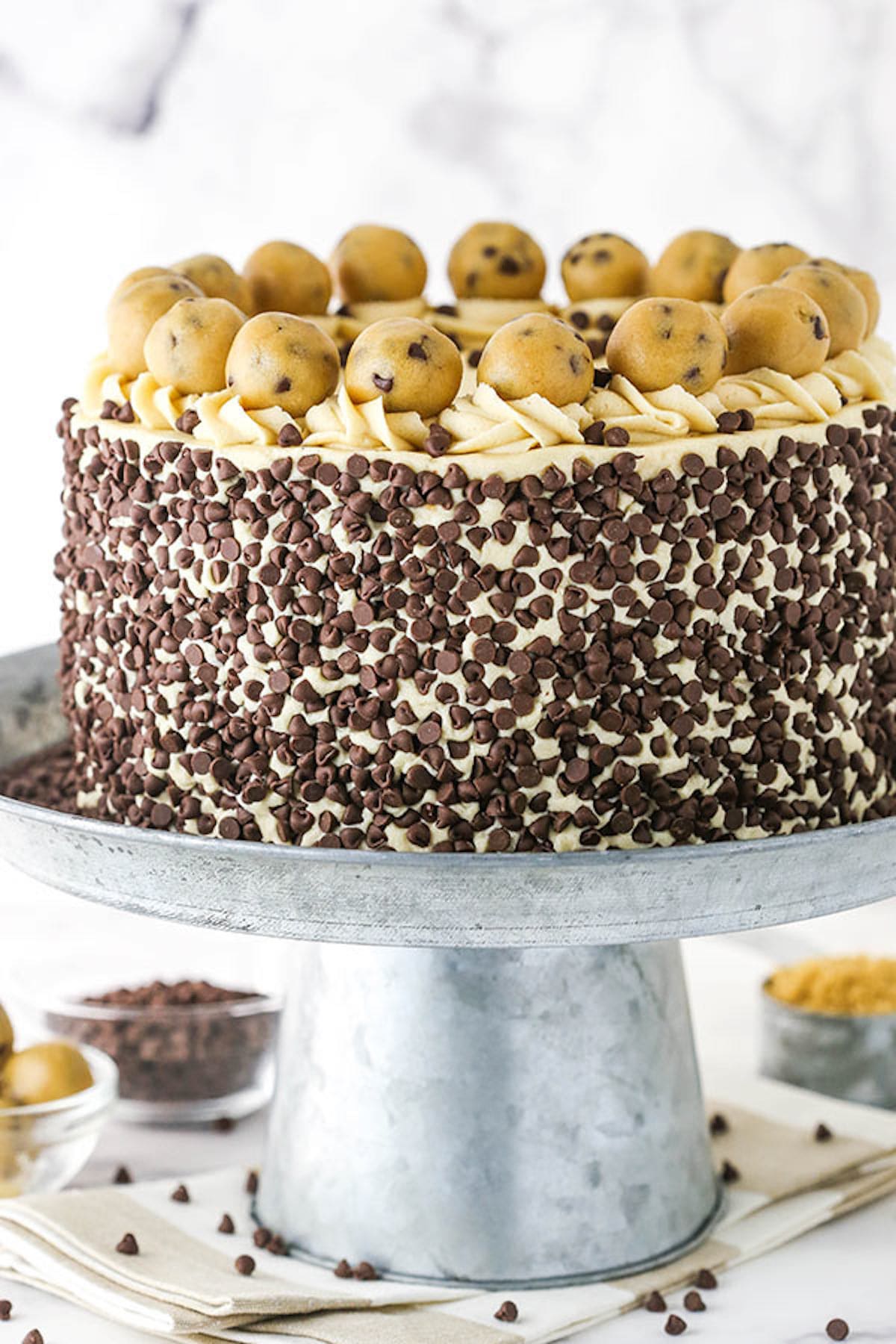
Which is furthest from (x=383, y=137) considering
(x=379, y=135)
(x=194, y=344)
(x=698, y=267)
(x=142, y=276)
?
(x=194, y=344)

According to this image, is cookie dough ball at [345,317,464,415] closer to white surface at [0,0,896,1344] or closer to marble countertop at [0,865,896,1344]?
marble countertop at [0,865,896,1344]

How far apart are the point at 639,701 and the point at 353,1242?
2.21ft

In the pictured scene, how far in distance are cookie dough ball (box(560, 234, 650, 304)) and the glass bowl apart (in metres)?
1.07

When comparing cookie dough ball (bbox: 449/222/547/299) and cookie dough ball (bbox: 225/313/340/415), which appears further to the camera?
cookie dough ball (bbox: 449/222/547/299)

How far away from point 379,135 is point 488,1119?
2.35m

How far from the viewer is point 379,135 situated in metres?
3.85

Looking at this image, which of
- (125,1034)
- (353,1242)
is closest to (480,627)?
(353,1242)

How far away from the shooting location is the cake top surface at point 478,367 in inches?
70.9

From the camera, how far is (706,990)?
2.89 metres

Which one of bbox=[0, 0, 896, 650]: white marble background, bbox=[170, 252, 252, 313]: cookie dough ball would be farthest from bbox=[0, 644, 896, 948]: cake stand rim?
bbox=[0, 0, 896, 650]: white marble background

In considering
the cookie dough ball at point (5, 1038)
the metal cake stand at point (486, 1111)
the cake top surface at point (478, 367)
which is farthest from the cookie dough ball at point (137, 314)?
the cookie dough ball at point (5, 1038)

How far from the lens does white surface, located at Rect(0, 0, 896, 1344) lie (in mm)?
3791

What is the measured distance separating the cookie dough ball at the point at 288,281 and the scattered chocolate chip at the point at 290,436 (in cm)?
45

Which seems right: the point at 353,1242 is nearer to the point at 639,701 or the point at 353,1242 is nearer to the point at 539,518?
the point at 639,701
